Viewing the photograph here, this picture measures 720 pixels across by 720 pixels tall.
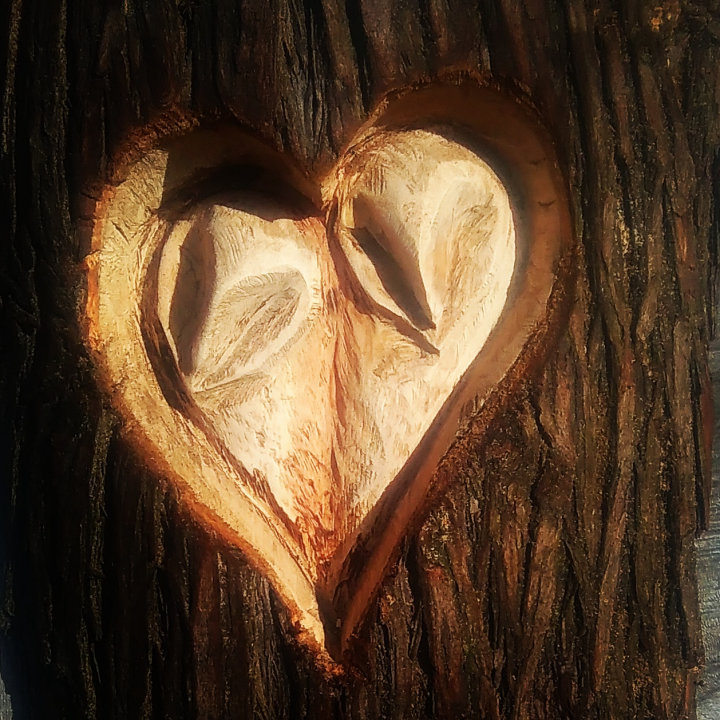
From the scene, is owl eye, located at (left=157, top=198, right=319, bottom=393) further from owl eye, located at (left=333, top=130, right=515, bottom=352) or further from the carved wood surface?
the carved wood surface

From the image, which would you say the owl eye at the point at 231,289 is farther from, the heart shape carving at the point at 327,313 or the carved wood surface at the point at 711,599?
the carved wood surface at the point at 711,599

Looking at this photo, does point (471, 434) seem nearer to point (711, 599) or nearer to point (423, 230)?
point (423, 230)

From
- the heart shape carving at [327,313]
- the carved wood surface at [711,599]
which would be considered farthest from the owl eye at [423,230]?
the carved wood surface at [711,599]

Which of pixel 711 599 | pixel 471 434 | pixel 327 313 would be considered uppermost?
pixel 327 313

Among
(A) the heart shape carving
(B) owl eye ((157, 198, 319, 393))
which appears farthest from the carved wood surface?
(B) owl eye ((157, 198, 319, 393))

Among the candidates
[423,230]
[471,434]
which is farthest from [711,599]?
[423,230]
